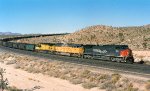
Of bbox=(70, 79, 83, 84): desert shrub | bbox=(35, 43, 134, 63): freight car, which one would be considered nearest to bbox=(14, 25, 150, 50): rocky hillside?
bbox=(35, 43, 134, 63): freight car

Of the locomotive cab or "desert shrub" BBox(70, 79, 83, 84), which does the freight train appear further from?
"desert shrub" BBox(70, 79, 83, 84)

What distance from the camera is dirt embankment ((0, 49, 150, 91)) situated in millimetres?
31739

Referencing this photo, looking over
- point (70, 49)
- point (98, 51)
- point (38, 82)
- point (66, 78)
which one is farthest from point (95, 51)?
point (38, 82)

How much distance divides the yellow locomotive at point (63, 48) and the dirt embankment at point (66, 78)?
7.52m

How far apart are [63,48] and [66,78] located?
24.3 meters

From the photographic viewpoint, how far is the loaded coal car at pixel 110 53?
4500 centimetres

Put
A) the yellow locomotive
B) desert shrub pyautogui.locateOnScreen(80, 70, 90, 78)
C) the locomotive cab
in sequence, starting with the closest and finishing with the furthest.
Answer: desert shrub pyautogui.locateOnScreen(80, 70, 90, 78)
the locomotive cab
the yellow locomotive

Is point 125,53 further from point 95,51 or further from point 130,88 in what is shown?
point 130,88

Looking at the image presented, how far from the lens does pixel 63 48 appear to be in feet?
208

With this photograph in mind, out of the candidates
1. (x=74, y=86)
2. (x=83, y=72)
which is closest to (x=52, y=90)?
(x=74, y=86)

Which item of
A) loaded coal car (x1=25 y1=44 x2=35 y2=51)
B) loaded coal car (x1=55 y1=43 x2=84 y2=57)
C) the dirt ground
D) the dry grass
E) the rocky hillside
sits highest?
the rocky hillside

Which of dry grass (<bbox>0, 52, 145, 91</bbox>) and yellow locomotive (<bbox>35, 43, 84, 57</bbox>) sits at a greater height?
yellow locomotive (<bbox>35, 43, 84, 57</bbox>)

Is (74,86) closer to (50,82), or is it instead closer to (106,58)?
(50,82)

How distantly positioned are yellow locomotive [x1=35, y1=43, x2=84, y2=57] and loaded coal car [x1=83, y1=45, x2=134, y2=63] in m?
1.80
